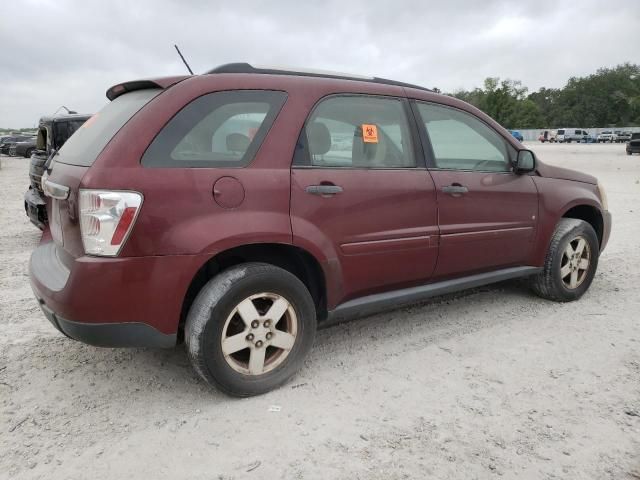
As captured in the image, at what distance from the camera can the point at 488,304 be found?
4.43 m

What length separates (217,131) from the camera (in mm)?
2738

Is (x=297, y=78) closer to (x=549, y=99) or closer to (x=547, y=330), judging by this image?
(x=547, y=330)

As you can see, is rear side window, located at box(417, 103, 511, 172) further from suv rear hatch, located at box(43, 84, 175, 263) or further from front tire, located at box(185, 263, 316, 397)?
suv rear hatch, located at box(43, 84, 175, 263)

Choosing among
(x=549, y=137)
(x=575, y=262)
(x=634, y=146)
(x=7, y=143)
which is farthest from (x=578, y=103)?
(x=575, y=262)

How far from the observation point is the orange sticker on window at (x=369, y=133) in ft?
10.6

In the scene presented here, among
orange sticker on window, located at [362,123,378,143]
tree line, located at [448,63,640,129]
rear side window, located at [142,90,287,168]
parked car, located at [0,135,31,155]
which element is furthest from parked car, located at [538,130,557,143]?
rear side window, located at [142,90,287,168]

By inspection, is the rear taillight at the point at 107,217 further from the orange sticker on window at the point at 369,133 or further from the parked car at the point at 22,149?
the parked car at the point at 22,149

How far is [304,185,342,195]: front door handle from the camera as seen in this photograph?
2893mm

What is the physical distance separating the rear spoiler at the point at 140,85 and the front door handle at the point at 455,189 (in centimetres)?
180

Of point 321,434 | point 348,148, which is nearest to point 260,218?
point 348,148

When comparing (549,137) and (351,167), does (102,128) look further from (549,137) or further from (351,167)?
(549,137)

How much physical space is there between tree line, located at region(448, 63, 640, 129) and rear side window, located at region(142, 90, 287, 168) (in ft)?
313

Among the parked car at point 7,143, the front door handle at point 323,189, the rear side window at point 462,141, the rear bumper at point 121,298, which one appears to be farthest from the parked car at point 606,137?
the rear bumper at point 121,298

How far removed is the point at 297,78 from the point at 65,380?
2.22 meters
